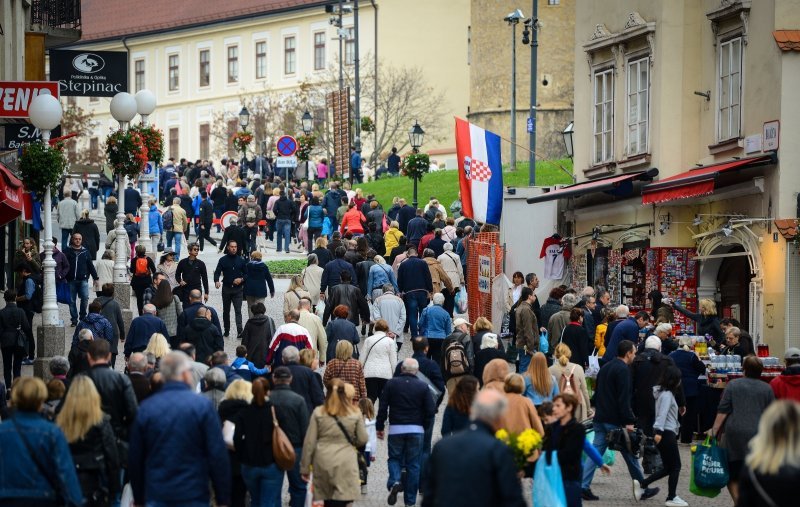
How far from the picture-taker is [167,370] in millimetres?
11156

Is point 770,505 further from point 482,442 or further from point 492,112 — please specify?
point 492,112

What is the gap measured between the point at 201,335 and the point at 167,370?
29.7 feet

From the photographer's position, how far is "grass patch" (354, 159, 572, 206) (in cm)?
5556

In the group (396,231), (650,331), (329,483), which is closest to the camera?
(329,483)

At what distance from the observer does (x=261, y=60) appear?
91.1 metres

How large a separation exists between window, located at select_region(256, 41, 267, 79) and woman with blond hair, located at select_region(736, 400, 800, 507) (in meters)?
82.0

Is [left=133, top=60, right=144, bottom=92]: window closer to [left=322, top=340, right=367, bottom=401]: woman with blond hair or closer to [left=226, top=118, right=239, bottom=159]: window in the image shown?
[left=226, top=118, right=239, bottom=159]: window

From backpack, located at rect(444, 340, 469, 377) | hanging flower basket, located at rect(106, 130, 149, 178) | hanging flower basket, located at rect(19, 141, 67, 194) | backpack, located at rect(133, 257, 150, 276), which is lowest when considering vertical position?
backpack, located at rect(444, 340, 469, 377)

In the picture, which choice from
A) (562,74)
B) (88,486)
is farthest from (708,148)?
(562,74)

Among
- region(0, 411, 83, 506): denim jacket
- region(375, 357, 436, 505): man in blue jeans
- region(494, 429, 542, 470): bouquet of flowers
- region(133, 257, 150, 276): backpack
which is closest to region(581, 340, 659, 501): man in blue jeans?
region(375, 357, 436, 505): man in blue jeans

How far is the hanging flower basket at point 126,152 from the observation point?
94.3 feet

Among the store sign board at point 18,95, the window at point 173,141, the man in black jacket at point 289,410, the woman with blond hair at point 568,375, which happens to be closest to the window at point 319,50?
the window at point 173,141

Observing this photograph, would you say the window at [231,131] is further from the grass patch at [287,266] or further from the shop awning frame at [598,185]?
the shop awning frame at [598,185]

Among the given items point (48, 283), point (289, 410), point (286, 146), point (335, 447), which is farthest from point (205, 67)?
point (335, 447)
